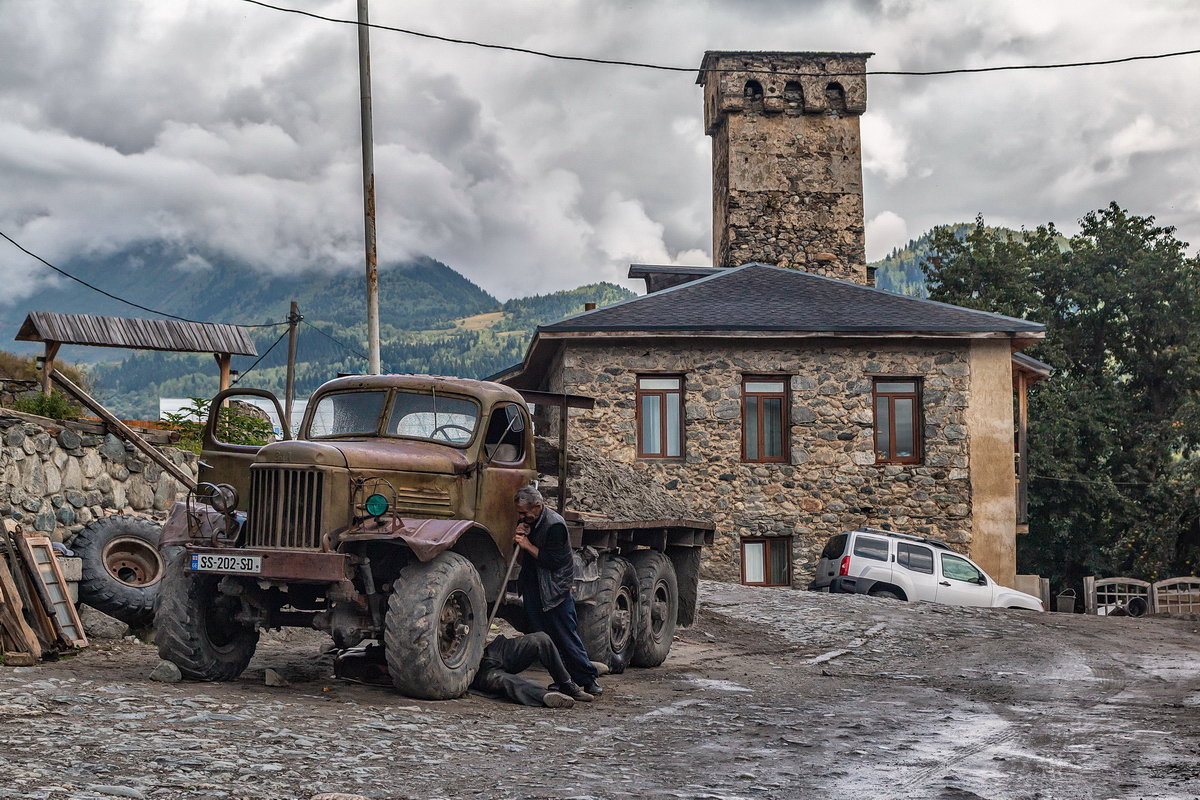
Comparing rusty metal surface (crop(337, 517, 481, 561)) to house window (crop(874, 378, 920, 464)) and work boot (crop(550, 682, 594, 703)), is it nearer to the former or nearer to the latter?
work boot (crop(550, 682, 594, 703))

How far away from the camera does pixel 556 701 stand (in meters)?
9.32

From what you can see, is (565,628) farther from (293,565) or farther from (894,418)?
(894,418)

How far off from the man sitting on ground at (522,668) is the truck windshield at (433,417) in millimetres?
1693

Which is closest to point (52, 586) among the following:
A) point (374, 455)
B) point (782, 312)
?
point (374, 455)

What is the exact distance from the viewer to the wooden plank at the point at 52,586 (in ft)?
35.8

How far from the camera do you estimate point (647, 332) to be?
2431 centimetres

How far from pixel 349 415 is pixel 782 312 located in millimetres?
16084

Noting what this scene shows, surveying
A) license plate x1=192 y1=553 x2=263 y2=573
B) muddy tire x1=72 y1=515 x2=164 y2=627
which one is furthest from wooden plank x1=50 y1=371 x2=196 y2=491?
license plate x1=192 y1=553 x2=263 y2=573

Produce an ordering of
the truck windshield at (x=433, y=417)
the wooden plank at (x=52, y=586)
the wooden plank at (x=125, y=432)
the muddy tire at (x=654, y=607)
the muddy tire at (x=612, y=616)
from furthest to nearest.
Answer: the wooden plank at (x=125, y=432) < the muddy tire at (x=654, y=607) < the muddy tire at (x=612, y=616) < the wooden plank at (x=52, y=586) < the truck windshield at (x=433, y=417)

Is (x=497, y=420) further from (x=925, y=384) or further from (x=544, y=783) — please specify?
(x=925, y=384)

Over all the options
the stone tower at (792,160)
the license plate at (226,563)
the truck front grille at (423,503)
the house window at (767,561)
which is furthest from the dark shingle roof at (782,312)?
the license plate at (226,563)

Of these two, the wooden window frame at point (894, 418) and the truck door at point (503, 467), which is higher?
the wooden window frame at point (894, 418)

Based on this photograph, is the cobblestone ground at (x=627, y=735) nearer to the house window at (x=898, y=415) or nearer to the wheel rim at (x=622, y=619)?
the wheel rim at (x=622, y=619)

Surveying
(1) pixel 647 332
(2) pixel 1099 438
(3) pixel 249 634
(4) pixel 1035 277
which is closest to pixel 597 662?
(3) pixel 249 634
